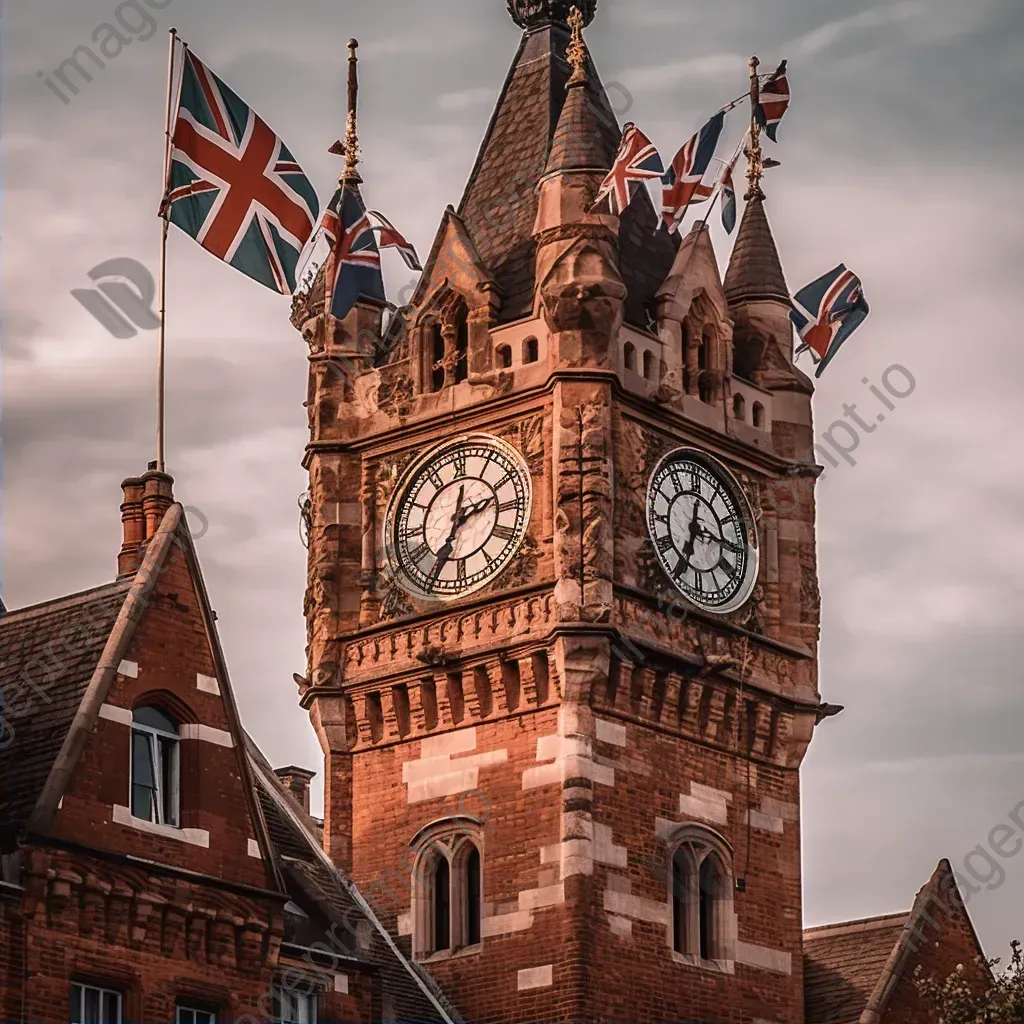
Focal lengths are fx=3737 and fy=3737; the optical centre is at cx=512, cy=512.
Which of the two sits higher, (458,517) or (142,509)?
(458,517)

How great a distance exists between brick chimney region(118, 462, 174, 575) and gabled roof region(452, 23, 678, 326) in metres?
15.0

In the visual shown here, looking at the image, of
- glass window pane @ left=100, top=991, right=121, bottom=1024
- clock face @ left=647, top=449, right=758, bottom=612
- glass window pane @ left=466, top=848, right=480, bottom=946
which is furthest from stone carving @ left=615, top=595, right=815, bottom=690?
glass window pane @ left=100, top=991, right=121, bottom=1024

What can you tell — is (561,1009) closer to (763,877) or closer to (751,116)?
(763,877)

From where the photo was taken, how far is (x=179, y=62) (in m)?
55.2

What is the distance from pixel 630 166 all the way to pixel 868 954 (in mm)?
13865

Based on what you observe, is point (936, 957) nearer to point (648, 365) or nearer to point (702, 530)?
point (702, 530)

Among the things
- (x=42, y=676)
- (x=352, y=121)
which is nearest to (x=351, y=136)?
(x=352, y=121)

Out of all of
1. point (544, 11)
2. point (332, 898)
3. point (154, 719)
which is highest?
point (544, 11)

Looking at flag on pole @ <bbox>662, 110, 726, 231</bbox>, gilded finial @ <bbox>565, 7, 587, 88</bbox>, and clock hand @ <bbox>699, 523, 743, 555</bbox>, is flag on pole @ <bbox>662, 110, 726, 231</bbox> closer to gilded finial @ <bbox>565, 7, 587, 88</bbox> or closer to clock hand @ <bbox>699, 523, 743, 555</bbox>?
gilded finial @ <bbox>565, 7, 587, 88</bbox>

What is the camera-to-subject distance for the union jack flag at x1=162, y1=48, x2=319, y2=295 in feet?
181

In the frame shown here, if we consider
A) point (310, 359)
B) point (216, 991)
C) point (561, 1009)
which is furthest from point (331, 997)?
point (310, 359)


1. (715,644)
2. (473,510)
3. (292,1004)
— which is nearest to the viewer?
(292,1004)

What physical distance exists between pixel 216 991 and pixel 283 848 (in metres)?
7.54

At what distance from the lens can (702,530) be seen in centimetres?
6262
